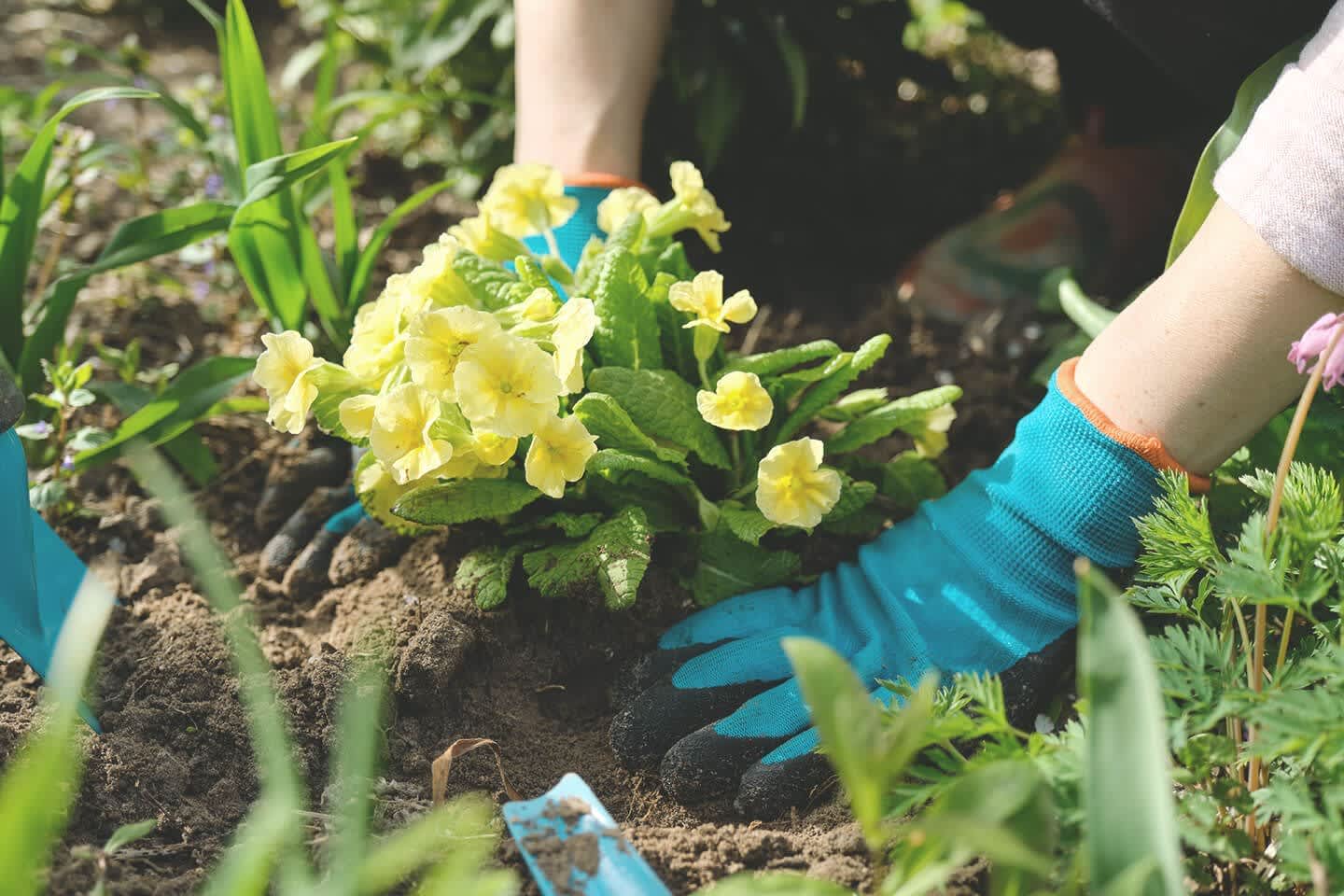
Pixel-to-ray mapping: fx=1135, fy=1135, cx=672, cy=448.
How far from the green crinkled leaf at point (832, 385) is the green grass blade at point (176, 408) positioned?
28.4 inches

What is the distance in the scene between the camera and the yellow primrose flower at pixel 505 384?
1149mm

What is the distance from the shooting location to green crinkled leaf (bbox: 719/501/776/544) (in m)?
1.28

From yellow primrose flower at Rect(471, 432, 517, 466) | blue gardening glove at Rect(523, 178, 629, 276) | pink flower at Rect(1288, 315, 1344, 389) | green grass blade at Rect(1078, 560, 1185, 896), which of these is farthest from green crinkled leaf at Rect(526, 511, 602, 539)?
pink flower at Rect(1288, 315, 1344, 389)

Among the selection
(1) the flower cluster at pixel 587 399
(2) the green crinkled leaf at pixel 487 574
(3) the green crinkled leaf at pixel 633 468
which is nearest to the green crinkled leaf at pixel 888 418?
(1) the flower cluster at pixel 587 399

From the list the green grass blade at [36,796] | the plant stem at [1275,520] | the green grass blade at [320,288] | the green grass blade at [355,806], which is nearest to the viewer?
the green grass blade at [36,796]

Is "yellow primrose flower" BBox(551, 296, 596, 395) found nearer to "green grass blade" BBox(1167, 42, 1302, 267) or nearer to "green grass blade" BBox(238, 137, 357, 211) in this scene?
"green grass blade" BBox(238, 137, 357, 211)

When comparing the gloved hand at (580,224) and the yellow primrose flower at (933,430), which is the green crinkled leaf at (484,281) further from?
the yellow primrose flower at (933,430)

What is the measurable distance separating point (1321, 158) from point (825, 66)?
3.86ft

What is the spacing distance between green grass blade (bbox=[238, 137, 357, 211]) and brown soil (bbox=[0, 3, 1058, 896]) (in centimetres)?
43

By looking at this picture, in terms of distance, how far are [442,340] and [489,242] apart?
14.2 inches

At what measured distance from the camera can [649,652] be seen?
1349 mm

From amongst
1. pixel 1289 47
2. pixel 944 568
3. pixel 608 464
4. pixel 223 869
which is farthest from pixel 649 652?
pixel 1289 47

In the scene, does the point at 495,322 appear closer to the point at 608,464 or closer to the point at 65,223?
the point at 608,464

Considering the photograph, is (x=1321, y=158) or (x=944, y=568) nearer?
(x=1321, y=158)
